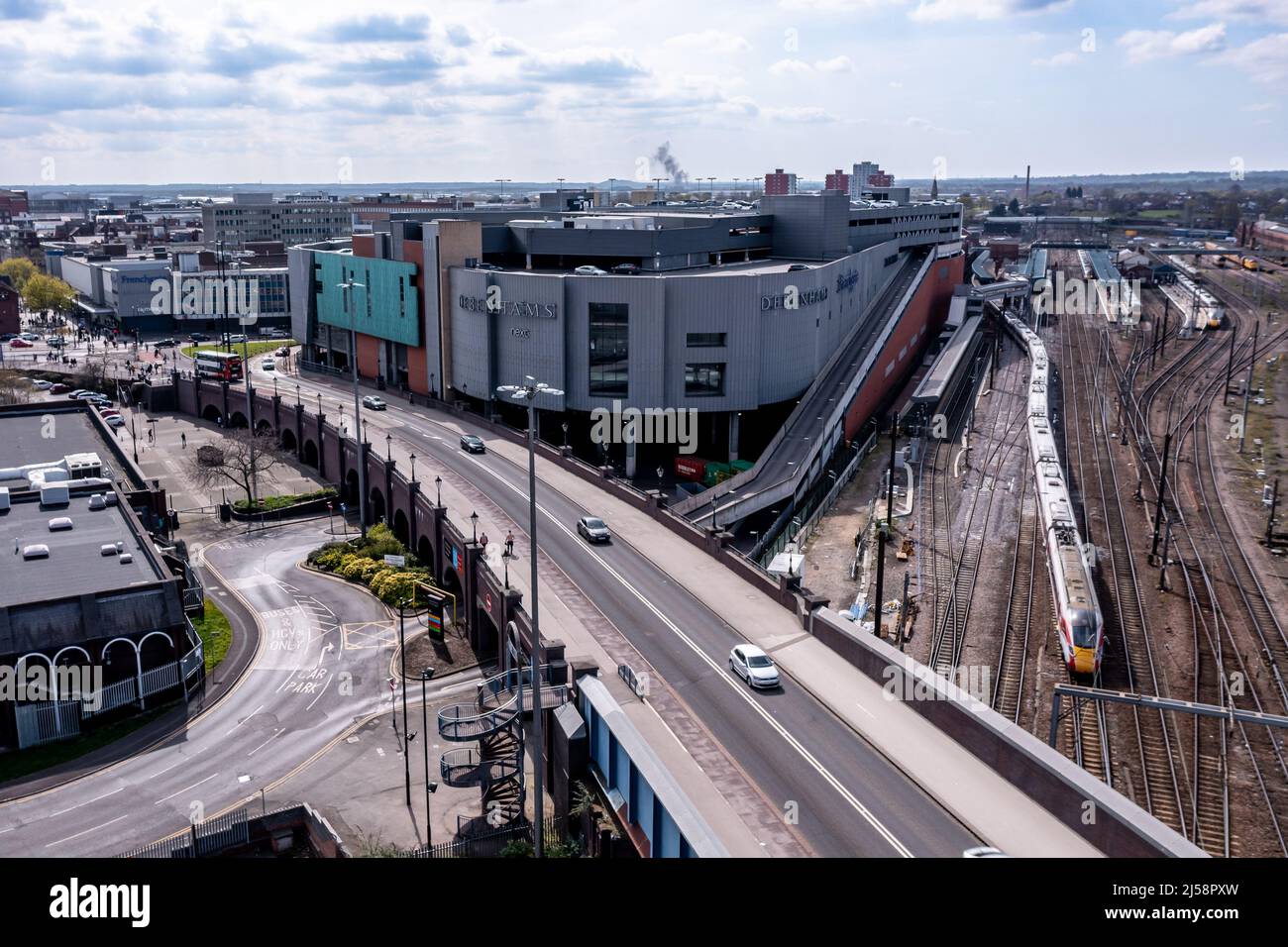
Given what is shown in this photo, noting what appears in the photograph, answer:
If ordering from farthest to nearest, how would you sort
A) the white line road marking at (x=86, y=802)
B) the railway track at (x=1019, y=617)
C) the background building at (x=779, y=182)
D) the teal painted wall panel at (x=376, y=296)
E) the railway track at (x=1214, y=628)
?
the background building at (x=779, y=182) < the teal painted wall panel at (x=376, y=296) < the railway track at (x=1019, y=617) < the white line road marking at (x=86, y=802) < the railway track at (x=1214, y=628)

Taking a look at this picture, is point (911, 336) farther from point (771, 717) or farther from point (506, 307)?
point (771, 717)

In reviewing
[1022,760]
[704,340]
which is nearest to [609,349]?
[704,340]

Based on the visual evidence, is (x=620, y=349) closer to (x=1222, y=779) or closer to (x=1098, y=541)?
(x=1098, y=541)

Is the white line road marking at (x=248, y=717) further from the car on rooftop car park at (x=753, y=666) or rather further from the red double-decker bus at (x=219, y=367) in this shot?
the red double-decker bus at (x=219, y=367)

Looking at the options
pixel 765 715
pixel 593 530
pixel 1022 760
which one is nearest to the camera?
pixel 1022 760

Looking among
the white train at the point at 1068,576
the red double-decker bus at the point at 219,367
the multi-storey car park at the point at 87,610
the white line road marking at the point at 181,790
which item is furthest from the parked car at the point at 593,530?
the red double-decker bus at the point at 219,367

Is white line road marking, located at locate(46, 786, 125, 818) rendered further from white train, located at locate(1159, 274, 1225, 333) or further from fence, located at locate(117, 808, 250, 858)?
white train, located at locate(1159, 274, 1225, 333)

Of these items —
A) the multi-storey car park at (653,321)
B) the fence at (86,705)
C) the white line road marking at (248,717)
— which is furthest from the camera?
the multi-storey car park at (653,321)
